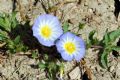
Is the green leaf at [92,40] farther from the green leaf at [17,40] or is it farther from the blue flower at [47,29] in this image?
the green leaf at [17,40]

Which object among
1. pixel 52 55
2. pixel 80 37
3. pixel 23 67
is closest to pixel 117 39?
pixel 80 37

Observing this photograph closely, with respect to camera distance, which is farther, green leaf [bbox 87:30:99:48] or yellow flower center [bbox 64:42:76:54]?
green leaf [bbox 87:30:99:48]

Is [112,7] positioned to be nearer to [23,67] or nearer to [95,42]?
[95,42]

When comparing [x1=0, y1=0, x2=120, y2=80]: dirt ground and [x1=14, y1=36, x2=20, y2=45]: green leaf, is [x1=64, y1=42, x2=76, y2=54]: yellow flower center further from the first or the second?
[x1=14, y1=36, x2=20, y2=45]: green leaf

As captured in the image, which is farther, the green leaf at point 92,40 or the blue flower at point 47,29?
the green leaf at point 92,40

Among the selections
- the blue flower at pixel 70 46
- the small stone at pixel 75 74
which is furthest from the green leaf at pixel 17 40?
the small stone at pixel 75 74

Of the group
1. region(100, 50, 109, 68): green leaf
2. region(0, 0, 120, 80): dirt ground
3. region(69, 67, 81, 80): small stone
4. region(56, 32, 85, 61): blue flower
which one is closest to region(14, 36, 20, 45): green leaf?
region(0, 0, 120, 80): dirt ground

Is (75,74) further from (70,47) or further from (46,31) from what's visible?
(46,31)
